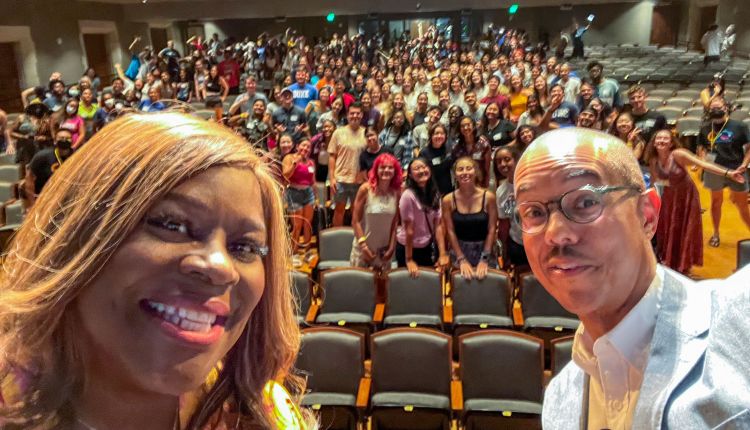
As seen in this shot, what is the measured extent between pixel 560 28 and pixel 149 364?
23637 mm

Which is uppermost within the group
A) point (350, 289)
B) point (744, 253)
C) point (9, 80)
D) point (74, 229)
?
point (74, 229)

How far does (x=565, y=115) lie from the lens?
7.14 meters

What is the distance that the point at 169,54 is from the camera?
13.6 m

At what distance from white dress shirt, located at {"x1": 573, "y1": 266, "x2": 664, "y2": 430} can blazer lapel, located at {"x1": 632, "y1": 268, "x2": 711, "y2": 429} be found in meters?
0.04

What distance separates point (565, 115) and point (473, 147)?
1709 millimetres

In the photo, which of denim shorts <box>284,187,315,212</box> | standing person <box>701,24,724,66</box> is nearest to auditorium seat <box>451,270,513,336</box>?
denim shorts <box>284,187,315,212</box>

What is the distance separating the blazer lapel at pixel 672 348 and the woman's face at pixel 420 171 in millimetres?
3774

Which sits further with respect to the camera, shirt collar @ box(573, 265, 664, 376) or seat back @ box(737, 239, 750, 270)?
seat back @ box(737, 239, 750, 270)

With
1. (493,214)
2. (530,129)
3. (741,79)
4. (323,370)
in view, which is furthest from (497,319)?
(741,79)

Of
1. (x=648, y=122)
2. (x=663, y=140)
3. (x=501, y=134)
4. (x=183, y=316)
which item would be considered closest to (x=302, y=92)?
(x=501, y=134)

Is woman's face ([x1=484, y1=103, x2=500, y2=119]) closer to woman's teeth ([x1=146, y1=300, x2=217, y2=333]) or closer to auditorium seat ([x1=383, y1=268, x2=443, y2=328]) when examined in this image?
auditorium seat ([x1=383, y1=268, x2=443, y2=328])

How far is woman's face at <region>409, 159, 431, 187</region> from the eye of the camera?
483cm

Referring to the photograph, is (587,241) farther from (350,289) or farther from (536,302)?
(350,289)

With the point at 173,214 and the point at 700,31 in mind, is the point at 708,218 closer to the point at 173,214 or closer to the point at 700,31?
the point at 173,214
